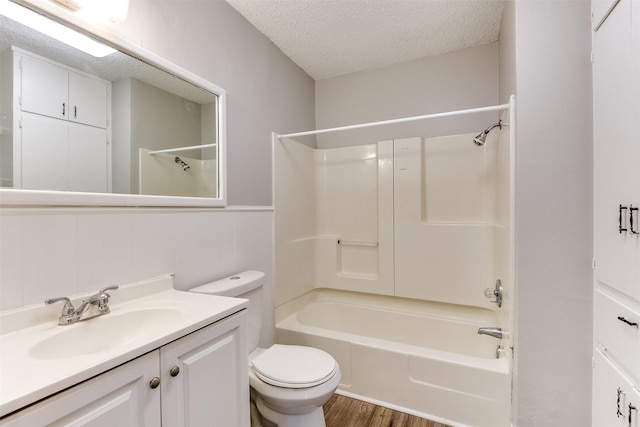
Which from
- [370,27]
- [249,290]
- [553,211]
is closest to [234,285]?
[249,290]

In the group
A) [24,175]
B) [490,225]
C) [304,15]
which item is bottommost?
[490,225]

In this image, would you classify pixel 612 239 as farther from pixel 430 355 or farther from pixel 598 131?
pixel 430 355

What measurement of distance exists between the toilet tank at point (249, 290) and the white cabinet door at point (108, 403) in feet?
2.07

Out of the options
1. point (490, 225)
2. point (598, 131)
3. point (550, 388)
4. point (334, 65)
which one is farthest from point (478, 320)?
point (334, 65)

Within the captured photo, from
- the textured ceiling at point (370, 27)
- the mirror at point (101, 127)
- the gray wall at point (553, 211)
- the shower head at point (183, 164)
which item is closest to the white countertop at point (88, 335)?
the mirror at point (101, 127)

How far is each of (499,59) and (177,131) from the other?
221 centimetres

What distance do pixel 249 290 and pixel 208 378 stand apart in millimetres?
645

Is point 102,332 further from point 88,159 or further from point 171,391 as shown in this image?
point 88,159

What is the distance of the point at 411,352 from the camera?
5.65ft

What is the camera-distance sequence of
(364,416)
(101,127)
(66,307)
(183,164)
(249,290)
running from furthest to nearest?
1. (364,416)
2. (249,290)
3. (183,164)
4. (101,127)
5. (66,307)

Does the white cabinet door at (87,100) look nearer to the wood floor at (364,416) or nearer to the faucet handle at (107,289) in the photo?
the faucet handle at (107,289)

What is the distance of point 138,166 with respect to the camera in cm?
126

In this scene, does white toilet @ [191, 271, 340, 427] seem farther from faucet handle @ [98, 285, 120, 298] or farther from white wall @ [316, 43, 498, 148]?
white wall @ [316, 43, 498, 148]

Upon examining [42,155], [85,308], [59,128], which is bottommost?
[85,308]
